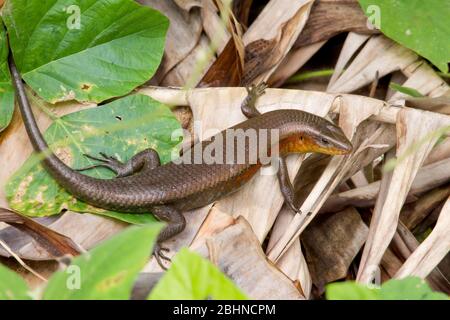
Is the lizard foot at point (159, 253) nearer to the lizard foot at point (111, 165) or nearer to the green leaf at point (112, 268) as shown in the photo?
the lizard foot at point (111, 165)

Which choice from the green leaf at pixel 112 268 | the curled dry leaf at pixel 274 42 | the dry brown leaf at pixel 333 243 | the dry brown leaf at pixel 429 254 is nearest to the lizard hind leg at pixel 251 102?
the curled dry leaf at pixel 274 42

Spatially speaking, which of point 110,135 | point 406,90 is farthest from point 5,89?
point 406,90

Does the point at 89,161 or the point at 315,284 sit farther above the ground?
the point at 89,161

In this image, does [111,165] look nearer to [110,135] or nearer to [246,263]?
[110,135]

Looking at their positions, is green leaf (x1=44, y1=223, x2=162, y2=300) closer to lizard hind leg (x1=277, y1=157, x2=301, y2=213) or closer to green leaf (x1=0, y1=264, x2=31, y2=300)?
green leaf (x1=0, y1=264, x2=31, y2=300)

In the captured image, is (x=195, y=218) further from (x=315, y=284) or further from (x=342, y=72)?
(x=342, y=72)

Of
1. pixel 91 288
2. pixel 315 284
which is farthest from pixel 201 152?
pixel 91 288
